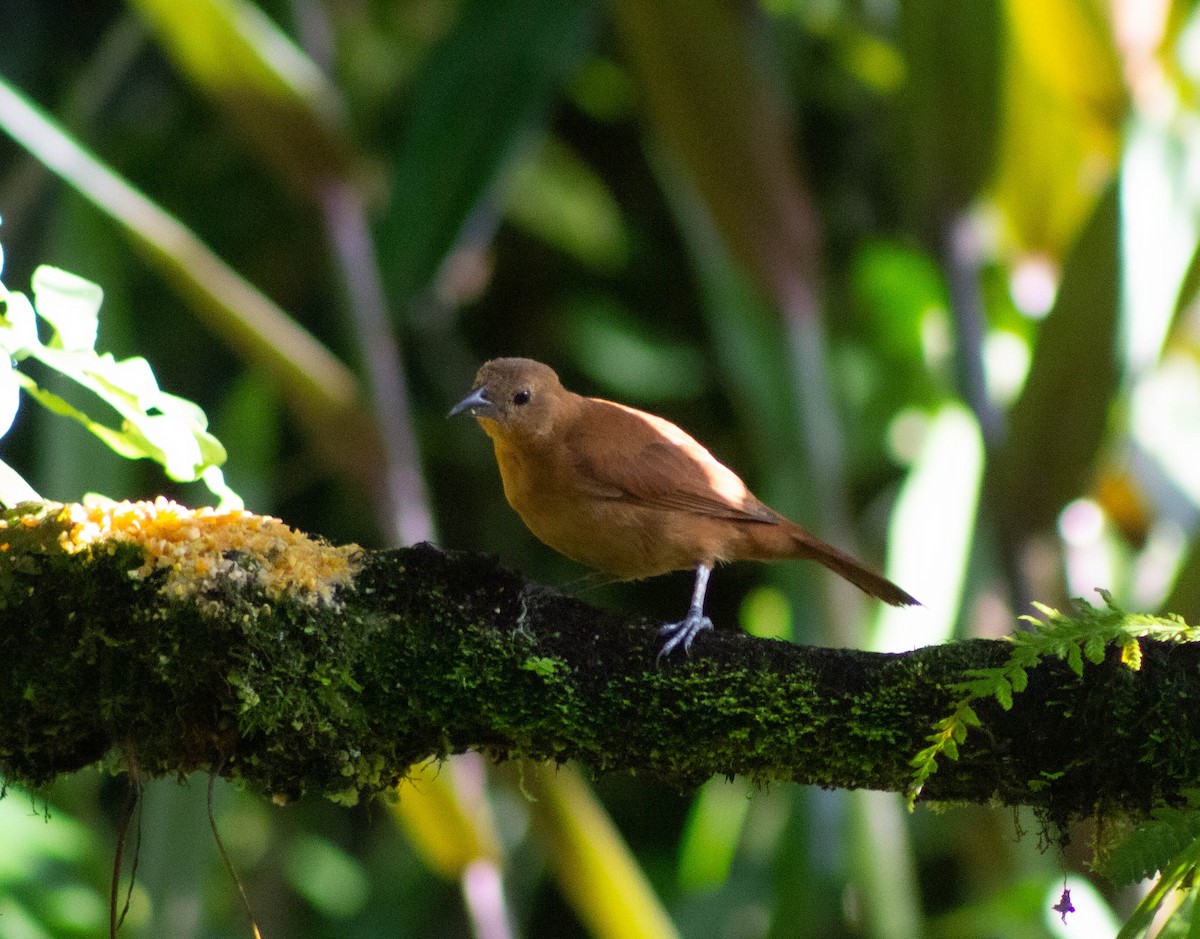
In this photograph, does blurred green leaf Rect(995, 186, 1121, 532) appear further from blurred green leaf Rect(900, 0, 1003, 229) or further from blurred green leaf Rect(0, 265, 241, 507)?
blurred green leaf Rect(0, 265, 241, 507)

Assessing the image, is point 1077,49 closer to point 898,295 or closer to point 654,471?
point 898,295

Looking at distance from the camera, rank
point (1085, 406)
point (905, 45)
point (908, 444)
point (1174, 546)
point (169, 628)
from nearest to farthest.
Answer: point (169, 628)
point (1085, 406)
point (905, 45)
point (1174, 546)
point (908, 444)

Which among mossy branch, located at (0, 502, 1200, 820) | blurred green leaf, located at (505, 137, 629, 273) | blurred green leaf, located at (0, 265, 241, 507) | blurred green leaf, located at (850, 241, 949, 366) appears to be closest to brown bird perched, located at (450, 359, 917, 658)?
mossy branch, located at (0, 502, 1200, 820)

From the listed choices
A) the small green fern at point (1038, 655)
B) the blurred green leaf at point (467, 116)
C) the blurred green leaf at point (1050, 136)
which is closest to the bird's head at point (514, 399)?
the blurred green leaf at point (467, 116)

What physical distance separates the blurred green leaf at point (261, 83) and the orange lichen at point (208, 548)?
6.72 ft

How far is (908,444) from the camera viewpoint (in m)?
5.48

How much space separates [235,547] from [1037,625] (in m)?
1.23

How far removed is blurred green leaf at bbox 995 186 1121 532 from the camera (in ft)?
12.0

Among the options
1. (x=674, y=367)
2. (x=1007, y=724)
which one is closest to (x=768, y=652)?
(x=1007, y=724)

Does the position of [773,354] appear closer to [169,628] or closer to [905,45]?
[905,45]

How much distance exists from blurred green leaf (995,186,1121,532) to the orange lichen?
249 centimetres

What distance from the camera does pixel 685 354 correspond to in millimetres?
6223

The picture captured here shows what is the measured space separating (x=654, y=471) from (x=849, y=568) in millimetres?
562

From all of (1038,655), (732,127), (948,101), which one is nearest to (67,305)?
(1038,655)
